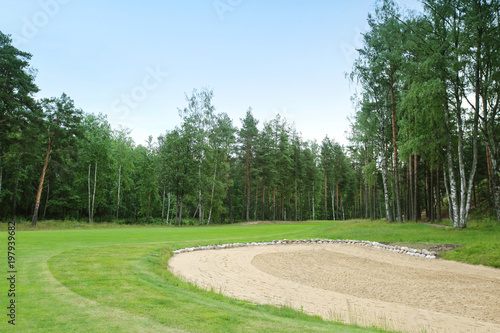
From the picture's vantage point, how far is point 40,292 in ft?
17.1

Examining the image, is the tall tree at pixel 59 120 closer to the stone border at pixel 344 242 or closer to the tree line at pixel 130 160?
the tree line at pixel 130 160

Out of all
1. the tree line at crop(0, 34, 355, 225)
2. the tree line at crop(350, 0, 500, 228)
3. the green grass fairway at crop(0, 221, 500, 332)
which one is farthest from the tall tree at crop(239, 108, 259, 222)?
the green grass fairway at crop(0, 221, 500, 332)

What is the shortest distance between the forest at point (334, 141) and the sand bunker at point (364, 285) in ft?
34.7

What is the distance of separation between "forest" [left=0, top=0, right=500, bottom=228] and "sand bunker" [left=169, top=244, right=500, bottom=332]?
34.7ft

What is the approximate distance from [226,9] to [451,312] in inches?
518

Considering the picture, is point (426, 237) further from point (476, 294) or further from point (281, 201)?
point (281, 201)

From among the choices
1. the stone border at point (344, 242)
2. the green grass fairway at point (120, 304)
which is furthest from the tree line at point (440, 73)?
the green grass fairway at point (120, 304)

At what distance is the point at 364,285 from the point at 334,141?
5495cm

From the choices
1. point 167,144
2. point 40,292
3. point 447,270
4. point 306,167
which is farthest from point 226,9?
point 306,167

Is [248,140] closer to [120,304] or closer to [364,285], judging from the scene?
[364,285]

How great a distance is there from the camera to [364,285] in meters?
8.88

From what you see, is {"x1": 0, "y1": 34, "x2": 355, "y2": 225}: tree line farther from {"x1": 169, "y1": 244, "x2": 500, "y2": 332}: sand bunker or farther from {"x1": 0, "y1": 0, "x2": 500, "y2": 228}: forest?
{"x1": 169, "y1": 244, "x2": 500, "y2": 332}: sand bunker

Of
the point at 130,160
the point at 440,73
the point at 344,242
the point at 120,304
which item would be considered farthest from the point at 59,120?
the point at 440,73

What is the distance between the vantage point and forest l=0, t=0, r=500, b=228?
63.4ft
